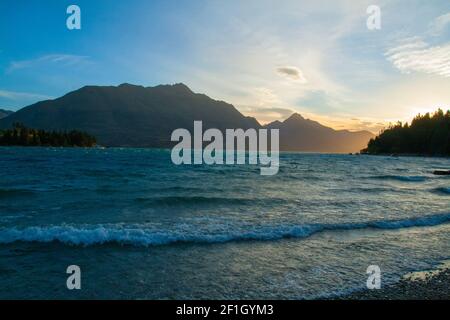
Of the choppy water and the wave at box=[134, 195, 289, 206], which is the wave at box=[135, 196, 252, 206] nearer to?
the wave at box=[134, 195, 289, 206]

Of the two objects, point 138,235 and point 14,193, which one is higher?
point 14,193

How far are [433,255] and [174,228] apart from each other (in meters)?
12.3

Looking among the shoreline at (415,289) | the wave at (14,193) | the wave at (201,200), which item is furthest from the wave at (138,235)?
the wave at (14,193)

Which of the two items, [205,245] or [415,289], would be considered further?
[205,245]

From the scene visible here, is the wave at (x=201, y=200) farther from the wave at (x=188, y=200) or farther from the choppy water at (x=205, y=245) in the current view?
the choppy water at (x=205, y=245)

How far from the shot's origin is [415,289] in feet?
35.1

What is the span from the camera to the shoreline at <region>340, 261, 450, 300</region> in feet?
32.8

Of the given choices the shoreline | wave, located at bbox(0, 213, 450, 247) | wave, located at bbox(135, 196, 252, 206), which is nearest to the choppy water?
wave, located at bbox(0, 213, 450, 247)

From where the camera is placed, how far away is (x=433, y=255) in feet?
48.5

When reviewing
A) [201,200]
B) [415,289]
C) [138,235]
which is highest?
[138,235]

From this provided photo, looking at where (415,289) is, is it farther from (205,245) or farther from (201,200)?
(201,200)

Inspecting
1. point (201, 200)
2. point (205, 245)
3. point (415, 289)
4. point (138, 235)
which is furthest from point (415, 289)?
point (201, 200)

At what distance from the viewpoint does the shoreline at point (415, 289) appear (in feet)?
32.8
